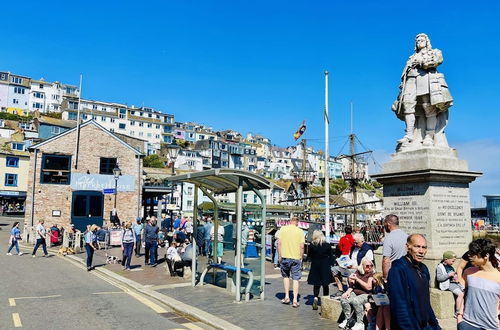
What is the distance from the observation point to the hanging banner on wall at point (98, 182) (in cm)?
3092

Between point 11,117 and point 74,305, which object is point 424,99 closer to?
point 74,305

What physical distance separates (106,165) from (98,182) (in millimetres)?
1585

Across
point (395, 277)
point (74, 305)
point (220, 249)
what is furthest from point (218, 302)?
point (395, 277)

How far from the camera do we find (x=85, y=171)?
31484 millimetres

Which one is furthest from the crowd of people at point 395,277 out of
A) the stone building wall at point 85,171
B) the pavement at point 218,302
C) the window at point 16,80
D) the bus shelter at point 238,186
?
the window at point 16,80

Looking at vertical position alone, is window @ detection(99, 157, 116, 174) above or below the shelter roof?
above

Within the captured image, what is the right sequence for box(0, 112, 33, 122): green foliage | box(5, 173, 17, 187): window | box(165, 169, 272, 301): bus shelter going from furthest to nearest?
box(0, 112, 33, 122): green foliage → box(5, 173, 17, 187): window → box(165, 169, 272, 301): bus shelter

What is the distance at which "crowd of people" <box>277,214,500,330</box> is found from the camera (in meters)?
4.06

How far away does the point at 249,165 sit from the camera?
403 ft

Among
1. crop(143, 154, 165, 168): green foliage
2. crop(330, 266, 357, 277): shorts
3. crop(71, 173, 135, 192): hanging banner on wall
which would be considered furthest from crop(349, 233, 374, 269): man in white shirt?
crop(143, 154, 165, 168): green foliage

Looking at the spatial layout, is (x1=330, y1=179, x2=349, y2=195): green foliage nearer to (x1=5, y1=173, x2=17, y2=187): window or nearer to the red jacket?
(x1=5, y1=173, x2=17, y2=187): window

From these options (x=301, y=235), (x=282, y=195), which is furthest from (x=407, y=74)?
(x=282, y=195)

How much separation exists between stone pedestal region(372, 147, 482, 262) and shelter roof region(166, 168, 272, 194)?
3449 millimetres

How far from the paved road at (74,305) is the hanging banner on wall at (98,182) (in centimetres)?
1625
